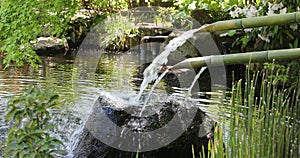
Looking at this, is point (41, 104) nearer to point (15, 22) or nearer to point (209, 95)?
point (15, 22)

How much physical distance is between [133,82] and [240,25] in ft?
17.2

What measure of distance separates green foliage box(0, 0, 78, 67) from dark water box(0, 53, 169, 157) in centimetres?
91

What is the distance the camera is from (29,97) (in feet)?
6.39

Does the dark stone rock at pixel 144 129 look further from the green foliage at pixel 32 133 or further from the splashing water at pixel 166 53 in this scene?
the splashing water at pixel 166 53

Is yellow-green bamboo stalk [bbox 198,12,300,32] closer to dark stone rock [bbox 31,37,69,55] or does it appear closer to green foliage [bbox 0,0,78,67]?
green foliage [bbox 0,0,78,67]

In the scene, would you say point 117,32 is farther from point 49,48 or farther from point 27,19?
point 27,19

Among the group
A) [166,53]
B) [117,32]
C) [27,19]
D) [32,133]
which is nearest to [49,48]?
[117,32]

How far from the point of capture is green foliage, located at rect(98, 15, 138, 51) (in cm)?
1056

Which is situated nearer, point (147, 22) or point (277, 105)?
point (277, 105)

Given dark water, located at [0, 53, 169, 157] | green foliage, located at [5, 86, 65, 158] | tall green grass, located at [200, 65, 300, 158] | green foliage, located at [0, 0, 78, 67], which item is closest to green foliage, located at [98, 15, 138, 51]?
dark water, located at [0, 53, 169, 157]

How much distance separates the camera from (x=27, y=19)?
3004mm

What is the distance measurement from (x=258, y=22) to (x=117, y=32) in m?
9.47

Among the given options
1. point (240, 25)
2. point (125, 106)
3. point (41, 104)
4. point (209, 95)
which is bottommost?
point (209, 95)

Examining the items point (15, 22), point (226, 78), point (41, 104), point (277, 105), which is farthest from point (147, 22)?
point (277, 105)
